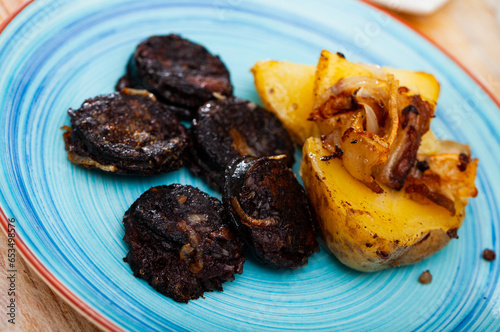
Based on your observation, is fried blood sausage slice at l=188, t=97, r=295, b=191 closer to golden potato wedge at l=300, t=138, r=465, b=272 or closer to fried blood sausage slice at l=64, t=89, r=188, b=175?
fried blood sausage slice at l=64, t=89, r=188, b=175

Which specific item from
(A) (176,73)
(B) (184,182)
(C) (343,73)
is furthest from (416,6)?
(B) (184,182)

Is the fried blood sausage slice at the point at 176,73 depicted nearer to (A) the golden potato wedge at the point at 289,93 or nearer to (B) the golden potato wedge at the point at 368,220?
(A) the golden potato wedge at the point at 289,93

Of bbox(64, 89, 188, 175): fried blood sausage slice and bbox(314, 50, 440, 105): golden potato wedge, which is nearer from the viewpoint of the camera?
bbox(64, 89, 188, 175): fried blood sausage slice

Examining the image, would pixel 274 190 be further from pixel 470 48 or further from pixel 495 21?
pixel 495 21

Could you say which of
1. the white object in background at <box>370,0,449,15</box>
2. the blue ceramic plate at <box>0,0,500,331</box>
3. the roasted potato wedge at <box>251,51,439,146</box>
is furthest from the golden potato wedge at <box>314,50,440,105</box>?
the white object in background at <box>370,0,449,15</box>

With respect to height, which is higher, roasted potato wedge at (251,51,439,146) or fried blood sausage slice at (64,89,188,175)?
fried blood sausage slice at (64,89,188,175)

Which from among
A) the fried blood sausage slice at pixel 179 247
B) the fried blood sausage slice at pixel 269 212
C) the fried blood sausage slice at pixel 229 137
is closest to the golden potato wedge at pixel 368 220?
the fried blood sausage slice at pixel 269 212
